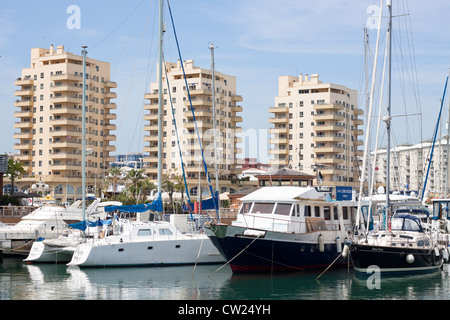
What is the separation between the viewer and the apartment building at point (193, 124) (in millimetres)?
104375

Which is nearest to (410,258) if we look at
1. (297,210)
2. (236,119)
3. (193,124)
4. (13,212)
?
(297,210)

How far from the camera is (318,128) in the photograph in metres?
112

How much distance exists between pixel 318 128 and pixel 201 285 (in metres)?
84.9

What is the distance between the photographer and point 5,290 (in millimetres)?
27828

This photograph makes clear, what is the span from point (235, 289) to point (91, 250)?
10351mm

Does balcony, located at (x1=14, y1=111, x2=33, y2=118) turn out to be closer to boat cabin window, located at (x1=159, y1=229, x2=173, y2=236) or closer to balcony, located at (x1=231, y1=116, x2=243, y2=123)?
balcony, located at (x1=231, y1=116, x2=243, y2=123)

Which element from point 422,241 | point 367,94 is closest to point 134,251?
point 422,241

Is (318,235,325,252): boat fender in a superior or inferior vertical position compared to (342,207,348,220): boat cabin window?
inferior

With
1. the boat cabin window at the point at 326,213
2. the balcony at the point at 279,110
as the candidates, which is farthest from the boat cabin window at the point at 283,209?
the balcony at the point at 279,110

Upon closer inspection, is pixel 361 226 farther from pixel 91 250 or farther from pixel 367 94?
pixel 367 94

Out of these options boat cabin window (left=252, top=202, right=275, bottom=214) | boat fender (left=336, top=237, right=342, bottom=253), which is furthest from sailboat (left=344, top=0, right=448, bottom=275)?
boat cabin window (left=252, top=202, right=275, bottom=214)

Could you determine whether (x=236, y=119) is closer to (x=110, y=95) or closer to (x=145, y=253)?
(x=110, y=95)

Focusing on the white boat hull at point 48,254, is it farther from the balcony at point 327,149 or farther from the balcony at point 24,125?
the balcony at point 327,149

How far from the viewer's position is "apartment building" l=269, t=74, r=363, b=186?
111 metres
